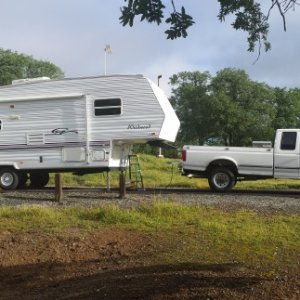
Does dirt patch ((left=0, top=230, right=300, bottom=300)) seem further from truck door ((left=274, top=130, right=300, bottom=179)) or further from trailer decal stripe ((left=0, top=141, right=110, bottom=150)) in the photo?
truck door ((left=274, top=130, right=300, bottom=179))

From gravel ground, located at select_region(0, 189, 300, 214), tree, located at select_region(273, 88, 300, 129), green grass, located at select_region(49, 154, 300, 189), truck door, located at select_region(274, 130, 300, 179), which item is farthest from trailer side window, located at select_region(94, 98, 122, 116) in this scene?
tree, located at select_region(273, 88, 300, 129)

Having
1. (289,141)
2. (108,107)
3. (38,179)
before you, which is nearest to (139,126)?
(108,107)

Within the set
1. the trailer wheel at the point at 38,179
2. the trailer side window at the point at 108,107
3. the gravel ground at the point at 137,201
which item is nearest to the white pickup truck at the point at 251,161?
the gravel ground at the point at 137,201

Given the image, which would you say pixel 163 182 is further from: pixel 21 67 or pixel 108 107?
pixel 21 67

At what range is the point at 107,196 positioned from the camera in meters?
15.3

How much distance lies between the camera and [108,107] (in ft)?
55.9

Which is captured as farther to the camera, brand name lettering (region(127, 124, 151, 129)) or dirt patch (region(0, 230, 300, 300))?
brand name lettering (region(127, 124, 151, 129))

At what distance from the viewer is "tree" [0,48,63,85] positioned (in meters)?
73.1

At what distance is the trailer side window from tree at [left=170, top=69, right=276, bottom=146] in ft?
139

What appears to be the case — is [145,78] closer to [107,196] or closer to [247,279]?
[107,196]

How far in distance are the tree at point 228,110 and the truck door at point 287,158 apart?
4204 cm

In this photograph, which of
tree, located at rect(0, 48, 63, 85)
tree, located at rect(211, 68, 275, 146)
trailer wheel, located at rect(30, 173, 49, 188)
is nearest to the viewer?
trailer wheel, located at rect(30, 173, 49, 188)

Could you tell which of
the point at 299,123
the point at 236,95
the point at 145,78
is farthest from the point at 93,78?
the point at 299,123

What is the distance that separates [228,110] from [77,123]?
42.5 metres
